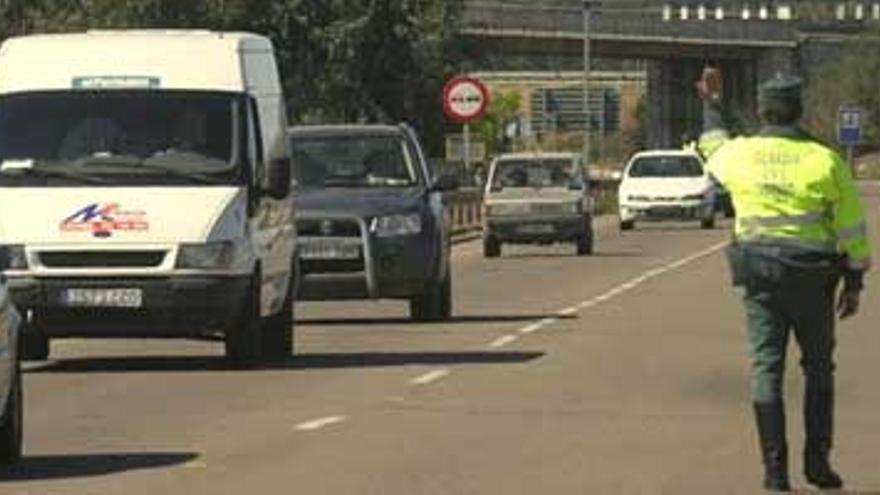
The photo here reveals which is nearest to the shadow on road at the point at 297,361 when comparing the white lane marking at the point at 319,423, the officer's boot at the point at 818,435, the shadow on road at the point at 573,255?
the white lane marking at the point at 319,423

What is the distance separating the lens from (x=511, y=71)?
473ft

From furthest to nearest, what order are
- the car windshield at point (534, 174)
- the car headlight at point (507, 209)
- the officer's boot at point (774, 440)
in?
the car windshield at point (534, 174)
the car headlight at point (507, 209)
the officer's boot at point (774, 440)

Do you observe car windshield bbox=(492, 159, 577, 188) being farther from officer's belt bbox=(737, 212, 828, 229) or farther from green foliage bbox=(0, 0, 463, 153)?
officer's belt bbox=(737, 212, 828, 229)

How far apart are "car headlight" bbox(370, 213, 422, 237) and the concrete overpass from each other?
84.0m

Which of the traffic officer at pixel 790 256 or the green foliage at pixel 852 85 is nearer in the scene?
the traffic officer at pixel 790 256

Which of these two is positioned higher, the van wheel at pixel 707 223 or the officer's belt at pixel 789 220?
the officer's belt at pixel 789 220

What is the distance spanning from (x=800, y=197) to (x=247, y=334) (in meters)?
7.91

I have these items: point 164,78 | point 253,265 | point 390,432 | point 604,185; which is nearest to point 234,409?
point 390,432

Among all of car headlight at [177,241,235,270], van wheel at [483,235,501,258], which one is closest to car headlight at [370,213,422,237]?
car headlight at [177,241,235,270]

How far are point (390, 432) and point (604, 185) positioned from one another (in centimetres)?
6696

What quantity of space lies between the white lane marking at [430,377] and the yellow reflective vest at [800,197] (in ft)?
20.7

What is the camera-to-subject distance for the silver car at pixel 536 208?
138 feet

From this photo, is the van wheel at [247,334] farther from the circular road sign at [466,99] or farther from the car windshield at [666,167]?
the car windshield at [666,167]

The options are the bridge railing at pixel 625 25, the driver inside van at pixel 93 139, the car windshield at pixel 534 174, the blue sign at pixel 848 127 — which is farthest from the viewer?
the bridge railing at pixel 625 25
